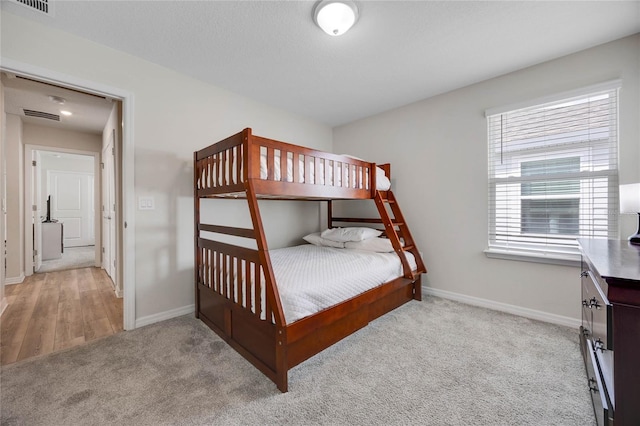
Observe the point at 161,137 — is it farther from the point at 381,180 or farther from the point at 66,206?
the point at 66,206

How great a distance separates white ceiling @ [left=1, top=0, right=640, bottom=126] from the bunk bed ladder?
1252 millimetres

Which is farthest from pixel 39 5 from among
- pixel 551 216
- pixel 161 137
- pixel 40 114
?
pixel 551 216

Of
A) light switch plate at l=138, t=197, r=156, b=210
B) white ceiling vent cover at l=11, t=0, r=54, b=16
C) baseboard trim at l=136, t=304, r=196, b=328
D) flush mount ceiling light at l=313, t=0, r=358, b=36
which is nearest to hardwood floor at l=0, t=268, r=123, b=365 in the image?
baseboard trim at l=136, t=304, r=196, b=328

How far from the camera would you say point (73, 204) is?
6.33 metres

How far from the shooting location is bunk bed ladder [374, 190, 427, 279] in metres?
2.58

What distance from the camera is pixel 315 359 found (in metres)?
1.76

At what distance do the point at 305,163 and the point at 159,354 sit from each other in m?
1.76

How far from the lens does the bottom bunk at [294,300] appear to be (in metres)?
1.53

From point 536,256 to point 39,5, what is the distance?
4237 millimetres

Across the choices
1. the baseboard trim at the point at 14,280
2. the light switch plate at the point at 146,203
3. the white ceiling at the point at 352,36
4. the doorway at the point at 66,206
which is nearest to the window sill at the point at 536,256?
the white ceiling at the point at 352,36

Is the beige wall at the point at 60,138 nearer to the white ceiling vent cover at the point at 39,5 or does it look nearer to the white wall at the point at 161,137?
the white wall at the point at 161,137

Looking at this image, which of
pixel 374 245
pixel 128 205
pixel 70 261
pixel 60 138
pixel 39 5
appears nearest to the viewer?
pixel 39 5

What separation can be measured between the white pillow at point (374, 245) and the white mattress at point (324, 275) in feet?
0.37

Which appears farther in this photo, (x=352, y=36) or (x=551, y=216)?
(x=551, y=216)
